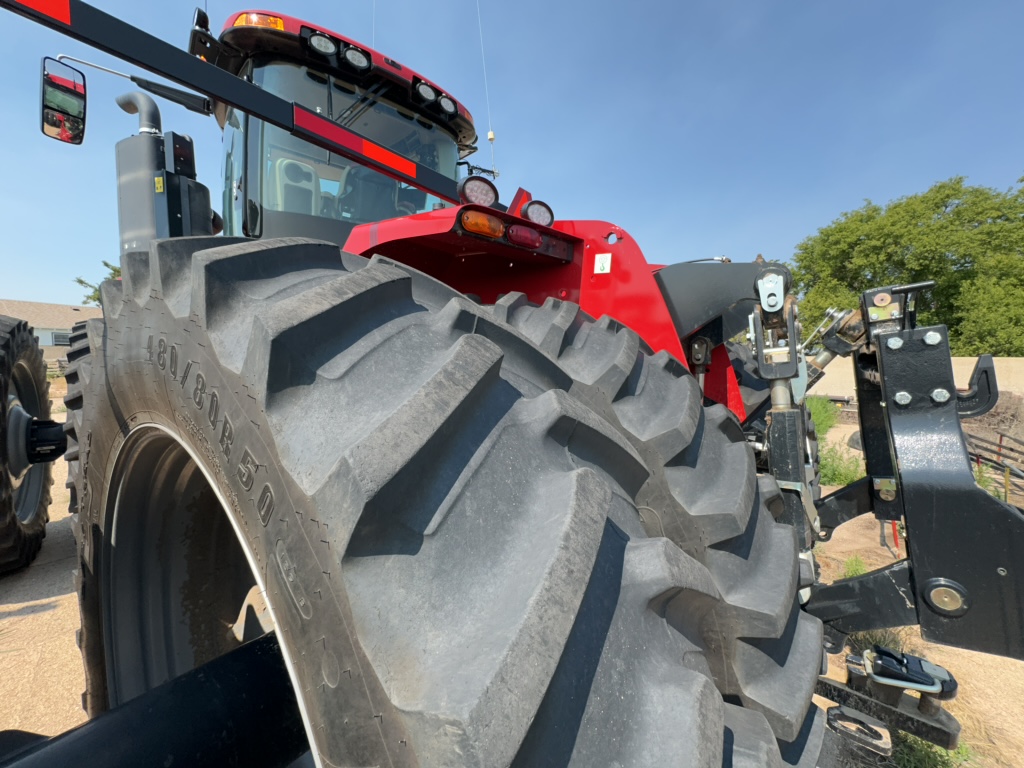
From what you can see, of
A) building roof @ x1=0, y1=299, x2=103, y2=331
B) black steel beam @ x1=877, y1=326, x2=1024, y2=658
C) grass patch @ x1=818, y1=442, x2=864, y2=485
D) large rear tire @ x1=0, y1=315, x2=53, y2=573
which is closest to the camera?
black steel beam @ x1=877, y1=326, x2=1024, y2=658

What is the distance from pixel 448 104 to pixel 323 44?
0.66m

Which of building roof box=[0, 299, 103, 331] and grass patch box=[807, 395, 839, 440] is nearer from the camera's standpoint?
grass patch box=[807, 395, 839, 440]

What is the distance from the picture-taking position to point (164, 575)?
1.49 m

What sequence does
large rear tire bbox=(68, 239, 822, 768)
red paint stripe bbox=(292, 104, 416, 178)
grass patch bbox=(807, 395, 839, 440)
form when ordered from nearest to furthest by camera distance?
large rear tire bbox=(68, 239, 822, 768) → red paint stripe bbox=(292, 104, 416, 178) → grass patch bbox=(807, 395, 839, 440)

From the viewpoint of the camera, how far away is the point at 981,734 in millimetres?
2186

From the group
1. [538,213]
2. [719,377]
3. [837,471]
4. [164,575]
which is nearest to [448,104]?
[538,213]

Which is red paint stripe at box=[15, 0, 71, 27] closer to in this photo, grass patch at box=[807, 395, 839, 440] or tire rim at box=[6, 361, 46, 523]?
tire rim at box=[6, 361, 46, 523]

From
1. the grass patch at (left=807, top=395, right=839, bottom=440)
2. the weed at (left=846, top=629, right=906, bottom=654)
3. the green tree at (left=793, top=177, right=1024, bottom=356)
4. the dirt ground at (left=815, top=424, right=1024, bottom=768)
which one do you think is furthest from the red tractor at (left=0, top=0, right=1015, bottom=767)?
the green tree at (left=793, top=177, right=1024, bottom=356)

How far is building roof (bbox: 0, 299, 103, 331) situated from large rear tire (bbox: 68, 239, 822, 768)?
46660 millimetres

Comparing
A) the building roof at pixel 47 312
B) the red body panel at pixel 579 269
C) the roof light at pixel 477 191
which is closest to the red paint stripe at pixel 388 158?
the red body panel at pixel 579 269

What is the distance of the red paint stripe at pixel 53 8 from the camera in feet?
5.57

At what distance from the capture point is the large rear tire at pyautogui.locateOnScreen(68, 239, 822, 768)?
613 millimetres

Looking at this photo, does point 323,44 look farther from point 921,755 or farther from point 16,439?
point 921,755

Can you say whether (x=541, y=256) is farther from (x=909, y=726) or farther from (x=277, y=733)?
(x=909, y=726)
